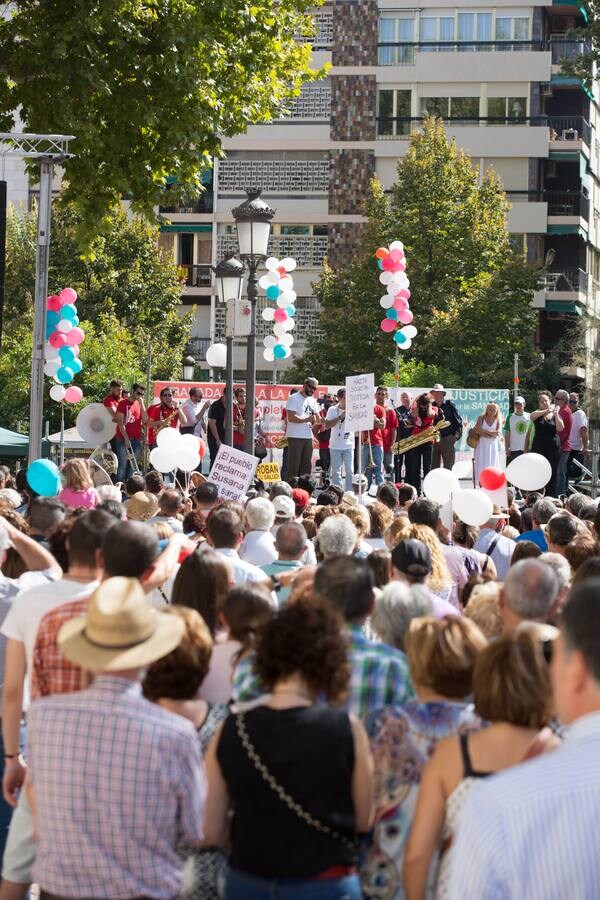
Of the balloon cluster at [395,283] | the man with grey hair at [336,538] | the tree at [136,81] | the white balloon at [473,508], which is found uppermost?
the tree at [136,81]

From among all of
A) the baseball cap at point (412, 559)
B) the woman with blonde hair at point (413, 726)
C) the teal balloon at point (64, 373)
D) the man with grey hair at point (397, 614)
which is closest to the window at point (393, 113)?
the teal balloon at point (64, 373)

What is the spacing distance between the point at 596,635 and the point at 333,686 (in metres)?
1.47

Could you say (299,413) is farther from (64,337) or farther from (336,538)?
(336,538)

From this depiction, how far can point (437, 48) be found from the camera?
5719 cm

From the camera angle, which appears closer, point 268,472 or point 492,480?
point 492,480

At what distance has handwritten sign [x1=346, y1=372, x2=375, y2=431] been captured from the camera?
1812 cm

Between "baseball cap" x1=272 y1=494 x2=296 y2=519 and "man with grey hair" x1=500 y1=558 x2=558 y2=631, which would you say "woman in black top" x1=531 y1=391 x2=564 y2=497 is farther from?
"man with grey hair" x1=500 y1=558 x2=558 y2=631

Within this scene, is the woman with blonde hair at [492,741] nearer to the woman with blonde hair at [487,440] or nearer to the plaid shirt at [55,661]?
the plaid shirt at [55,661]

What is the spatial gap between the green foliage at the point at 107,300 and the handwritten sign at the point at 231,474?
106 feet

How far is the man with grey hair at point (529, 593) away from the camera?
5512 millimetres

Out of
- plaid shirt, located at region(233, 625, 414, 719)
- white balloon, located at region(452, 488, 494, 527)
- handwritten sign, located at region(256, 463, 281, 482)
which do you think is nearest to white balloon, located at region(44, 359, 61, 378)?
handwritten sign, located at region(256, 463, 281, 482)

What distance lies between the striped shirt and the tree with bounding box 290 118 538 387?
44.7 metres

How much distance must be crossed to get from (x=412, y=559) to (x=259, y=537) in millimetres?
2668

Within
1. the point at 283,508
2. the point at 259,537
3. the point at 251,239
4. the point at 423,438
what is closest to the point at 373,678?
the point at 259,537
